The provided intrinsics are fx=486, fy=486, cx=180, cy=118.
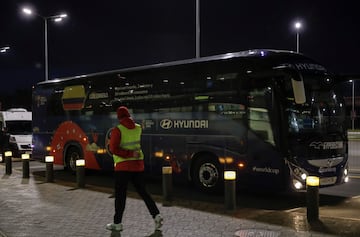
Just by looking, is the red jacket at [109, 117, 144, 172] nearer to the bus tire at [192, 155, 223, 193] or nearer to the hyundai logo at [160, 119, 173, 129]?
the bus tire at [192, 155, 223, 193]

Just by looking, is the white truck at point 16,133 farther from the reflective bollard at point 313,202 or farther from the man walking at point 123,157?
the reflective bollard at point 313,202

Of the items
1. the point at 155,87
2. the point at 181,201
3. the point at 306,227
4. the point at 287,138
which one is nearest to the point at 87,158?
the point at 155,87

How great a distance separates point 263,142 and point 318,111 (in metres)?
1.32

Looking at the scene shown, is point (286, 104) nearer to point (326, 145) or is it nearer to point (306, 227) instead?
point (326, 145)

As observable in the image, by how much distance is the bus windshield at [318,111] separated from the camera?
9.69 metres

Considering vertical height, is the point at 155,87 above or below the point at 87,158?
above

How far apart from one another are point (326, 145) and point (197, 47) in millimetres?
13519

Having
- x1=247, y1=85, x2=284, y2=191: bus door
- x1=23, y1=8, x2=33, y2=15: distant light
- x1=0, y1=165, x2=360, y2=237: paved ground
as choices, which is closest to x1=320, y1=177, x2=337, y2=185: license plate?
x1=247, y1=85, x2=284, y2=191: bus door

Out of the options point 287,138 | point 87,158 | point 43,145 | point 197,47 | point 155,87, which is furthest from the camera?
point 197,47

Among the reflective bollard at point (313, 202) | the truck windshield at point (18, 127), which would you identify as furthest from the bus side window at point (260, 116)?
the truck windshield at point (18, 127)

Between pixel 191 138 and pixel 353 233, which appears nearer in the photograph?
pixel 353 233

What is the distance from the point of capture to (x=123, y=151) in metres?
7.34

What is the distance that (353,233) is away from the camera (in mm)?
7148

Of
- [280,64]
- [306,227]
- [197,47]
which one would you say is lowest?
[306,227]
